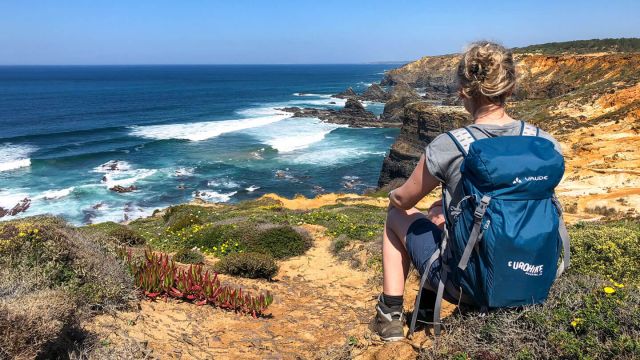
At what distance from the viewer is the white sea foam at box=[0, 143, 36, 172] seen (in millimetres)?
41188

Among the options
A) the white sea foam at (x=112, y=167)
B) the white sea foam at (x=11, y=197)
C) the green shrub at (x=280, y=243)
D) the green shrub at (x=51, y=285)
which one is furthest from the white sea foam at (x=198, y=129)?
the green shrub at (x=51, y=285)

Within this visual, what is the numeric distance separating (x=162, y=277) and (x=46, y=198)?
107ft

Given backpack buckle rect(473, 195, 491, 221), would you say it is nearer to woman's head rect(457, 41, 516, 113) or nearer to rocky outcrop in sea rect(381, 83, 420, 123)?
woman's head rect(457, 41, 516, 113)

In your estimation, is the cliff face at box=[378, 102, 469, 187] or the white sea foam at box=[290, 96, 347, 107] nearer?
the cliff face at box=[378, 102, 469, 187]

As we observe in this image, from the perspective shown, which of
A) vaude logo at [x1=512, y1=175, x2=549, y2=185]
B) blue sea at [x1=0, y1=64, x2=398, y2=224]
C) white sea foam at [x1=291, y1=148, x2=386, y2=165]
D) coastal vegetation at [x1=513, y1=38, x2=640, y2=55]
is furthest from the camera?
coastal vegetation at [x1=513, y1=38, x2=640, y2=55]

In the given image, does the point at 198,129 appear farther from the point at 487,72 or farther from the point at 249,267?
the point at 487,72

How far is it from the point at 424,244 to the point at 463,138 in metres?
0.93

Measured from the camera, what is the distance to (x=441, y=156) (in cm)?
300

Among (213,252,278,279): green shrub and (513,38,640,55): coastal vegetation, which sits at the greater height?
(513,38,640,55): coastal vegetation

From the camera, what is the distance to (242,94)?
11294cm

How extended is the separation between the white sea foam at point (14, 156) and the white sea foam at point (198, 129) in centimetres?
1257

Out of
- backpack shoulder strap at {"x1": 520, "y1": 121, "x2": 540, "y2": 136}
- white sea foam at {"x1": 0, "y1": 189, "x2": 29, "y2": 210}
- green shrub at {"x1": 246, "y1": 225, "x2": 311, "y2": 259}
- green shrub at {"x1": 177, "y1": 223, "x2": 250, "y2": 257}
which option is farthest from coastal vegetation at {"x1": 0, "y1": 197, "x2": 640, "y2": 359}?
white sea foam at {"x1": 0, "y1": 189, "x2": 29, "y2": 210}

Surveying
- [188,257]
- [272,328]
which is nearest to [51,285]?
[272,328]

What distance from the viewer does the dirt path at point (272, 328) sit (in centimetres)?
429
